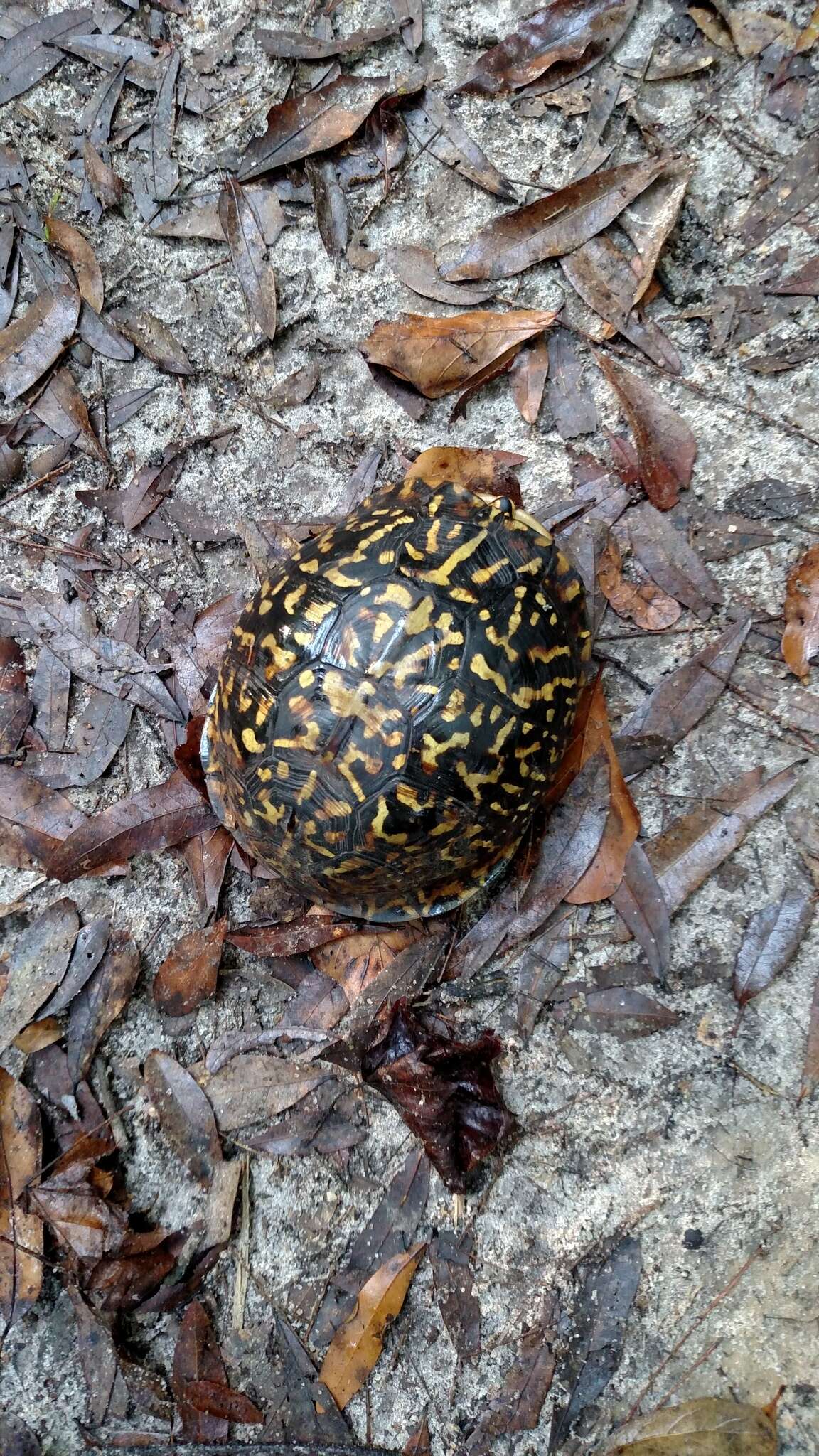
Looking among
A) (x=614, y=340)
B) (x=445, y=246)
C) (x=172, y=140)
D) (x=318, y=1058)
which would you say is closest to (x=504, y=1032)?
(x=318, y=1058)

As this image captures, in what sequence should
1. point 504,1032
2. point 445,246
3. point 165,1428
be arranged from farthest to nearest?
point 445,246 < point 504,1032 < point 165,1428

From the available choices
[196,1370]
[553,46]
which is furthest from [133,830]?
[553,46]

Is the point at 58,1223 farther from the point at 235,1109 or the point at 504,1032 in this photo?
the point at 504,1032

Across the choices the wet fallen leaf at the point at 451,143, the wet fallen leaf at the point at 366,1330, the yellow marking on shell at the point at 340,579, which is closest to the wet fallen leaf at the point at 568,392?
the wet fallen leaf at the point at 451,143

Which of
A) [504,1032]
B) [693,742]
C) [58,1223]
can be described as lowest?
[504,1032]

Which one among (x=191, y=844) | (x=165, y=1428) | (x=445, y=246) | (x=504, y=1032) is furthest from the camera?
(x=445, y=246)

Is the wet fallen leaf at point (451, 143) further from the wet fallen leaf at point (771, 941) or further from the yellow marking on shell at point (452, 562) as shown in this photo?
the wet fallen leaf at point (771, 941)

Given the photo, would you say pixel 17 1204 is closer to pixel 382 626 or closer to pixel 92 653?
pixel 92 653
